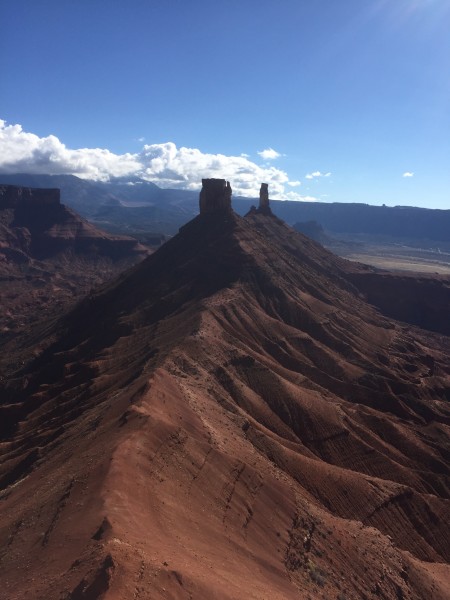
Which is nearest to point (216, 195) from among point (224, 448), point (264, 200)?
point (264, 200)

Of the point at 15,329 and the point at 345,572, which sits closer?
the point at 345,572

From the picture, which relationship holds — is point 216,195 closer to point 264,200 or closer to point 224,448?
point 264,200

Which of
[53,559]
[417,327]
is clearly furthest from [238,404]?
[417,327]

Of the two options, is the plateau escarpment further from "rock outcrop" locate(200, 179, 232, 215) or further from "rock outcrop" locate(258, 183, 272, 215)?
"rock outcrop" locate(258, 183, 272, 215)

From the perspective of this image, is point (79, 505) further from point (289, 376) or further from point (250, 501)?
point (289, 376)

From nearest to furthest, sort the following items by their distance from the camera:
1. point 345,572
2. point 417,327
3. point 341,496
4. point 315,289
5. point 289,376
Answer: point 345,572 → point 341,496 → point 289,376 → point 315,289 → point 417,327

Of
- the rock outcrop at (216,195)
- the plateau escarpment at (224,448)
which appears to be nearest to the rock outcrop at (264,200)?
the rock outcrop at (216,195)
